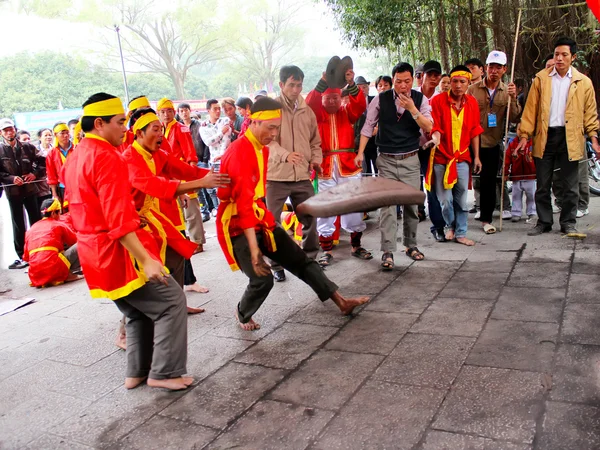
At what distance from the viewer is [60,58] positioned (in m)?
26.1

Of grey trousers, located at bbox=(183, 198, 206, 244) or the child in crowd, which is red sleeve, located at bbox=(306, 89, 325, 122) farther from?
the child in crowd

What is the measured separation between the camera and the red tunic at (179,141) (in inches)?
221

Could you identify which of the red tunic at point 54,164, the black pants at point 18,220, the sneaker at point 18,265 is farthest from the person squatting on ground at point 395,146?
the black pants at point 18,220

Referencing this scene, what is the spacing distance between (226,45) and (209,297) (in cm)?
2651

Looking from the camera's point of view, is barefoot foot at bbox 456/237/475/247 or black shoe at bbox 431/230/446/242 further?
black shoe at bbox 431/230/446/242

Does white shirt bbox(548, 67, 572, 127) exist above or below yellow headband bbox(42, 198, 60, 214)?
above

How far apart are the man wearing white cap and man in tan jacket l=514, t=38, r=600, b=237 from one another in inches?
17.3

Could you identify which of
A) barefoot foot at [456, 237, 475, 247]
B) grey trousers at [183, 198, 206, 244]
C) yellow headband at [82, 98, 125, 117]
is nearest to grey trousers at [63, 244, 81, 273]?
grey trousers at [183, 198, 206, 244]

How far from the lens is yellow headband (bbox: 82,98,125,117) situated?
2.86 metres

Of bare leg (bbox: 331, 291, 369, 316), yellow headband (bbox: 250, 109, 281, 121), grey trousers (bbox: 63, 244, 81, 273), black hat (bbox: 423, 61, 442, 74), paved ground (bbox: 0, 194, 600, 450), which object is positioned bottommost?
paved ground (bbox: 0, 194, 600, 450)

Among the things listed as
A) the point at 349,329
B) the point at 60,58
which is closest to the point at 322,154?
the point at 349,329

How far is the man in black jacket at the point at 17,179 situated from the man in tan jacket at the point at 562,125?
244 inches

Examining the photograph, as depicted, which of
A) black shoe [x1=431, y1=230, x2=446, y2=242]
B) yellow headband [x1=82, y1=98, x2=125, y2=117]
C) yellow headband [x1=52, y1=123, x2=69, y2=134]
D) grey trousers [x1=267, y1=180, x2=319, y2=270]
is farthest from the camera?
yellow headband [x1=52, y1=123, x2=69, y2=134]

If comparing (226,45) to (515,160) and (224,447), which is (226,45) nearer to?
(515,160)
